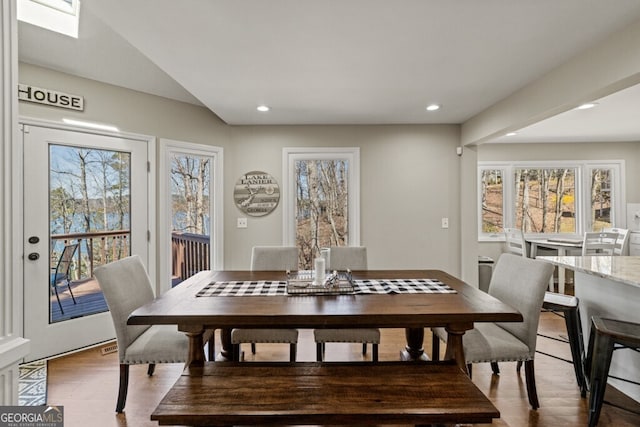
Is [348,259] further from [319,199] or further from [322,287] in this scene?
[319,199]

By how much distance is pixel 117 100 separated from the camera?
3109mm

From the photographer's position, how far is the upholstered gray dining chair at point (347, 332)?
226 cm

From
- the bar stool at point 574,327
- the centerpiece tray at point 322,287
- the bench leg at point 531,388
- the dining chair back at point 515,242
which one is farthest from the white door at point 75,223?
the dining chair back at point 515,242

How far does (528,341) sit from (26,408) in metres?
2.51

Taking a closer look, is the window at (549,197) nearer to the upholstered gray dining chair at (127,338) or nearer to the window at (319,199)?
the window at (319,199)

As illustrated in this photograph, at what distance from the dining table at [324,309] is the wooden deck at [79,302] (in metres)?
1.48

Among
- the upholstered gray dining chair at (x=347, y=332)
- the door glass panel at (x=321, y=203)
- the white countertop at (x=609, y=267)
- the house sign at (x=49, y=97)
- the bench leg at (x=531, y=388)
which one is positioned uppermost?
the house sign at (x=49, y=97)

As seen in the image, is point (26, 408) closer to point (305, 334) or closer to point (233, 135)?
point (305, 334)

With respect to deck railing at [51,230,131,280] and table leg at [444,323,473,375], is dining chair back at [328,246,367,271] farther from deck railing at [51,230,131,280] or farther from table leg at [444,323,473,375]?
deck railing at [51,230,131,280]

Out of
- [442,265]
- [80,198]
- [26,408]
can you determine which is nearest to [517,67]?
[442,265]

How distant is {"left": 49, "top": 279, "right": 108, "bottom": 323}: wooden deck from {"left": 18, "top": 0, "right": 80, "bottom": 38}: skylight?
6.97ft

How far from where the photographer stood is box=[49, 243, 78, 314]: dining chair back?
2822 millimetres

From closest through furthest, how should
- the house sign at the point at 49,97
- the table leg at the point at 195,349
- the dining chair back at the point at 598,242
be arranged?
the table leg at the point at 195,349
the house sign at the point at 49,97
the dining chair back at the point at 598,242

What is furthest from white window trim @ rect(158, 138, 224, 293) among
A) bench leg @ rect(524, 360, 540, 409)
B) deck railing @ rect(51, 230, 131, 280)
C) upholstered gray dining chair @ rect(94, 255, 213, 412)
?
bench leg @ rect(524, 360, 540, 409)
